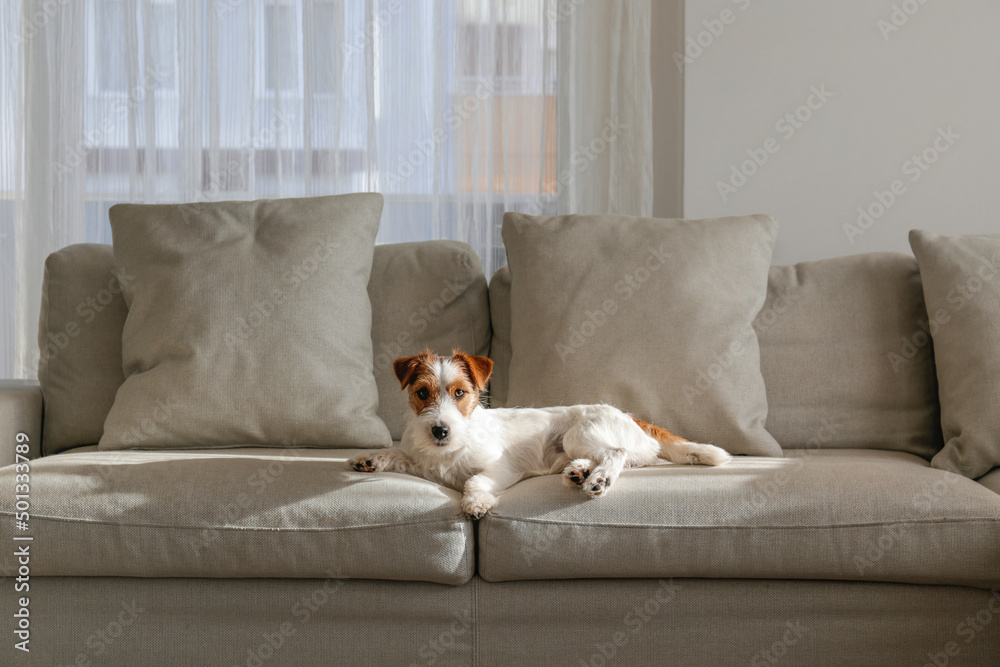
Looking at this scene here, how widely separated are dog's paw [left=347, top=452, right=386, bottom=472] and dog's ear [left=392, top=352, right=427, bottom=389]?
165 mm

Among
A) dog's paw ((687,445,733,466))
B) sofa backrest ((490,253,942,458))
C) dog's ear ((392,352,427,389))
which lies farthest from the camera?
sofa backrest ((490,253,942,458))

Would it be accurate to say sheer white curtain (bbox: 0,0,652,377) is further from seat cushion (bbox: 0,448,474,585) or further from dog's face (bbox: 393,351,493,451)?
seat cushion (bbox: 0,448,474,585)

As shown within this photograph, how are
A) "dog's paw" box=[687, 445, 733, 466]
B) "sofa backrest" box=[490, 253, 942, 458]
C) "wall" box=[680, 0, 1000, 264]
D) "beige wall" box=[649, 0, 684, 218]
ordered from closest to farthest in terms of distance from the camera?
"dog's paw" box=[687, 445, 733, 466] → "sofa backrest" box=[490, 253, 942, 458] → "wall" box=[680, 0, 1000, 264] → "beige wall" box=[649, 0, 684, 218]

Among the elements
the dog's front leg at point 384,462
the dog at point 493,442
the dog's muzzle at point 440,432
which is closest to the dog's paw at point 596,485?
the dog at point 493,442

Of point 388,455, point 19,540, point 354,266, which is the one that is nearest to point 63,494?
point 19,540

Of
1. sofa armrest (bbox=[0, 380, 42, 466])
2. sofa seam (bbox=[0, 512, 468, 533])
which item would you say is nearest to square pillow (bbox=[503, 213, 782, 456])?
sofa seam (bbox=[0, 512, 468, 533])

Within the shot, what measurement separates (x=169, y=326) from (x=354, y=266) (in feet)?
1.59

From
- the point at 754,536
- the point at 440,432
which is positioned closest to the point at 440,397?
the point at 440,432

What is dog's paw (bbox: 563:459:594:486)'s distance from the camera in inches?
61.7

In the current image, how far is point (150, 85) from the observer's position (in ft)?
10.00

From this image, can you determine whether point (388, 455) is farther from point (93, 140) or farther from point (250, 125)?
point (93, 140)

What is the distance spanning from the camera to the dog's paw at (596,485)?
1536 mm

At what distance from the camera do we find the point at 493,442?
1.72m

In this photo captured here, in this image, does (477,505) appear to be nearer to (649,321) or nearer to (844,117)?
(649,321)
